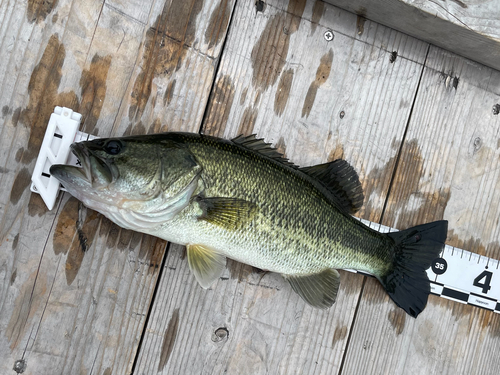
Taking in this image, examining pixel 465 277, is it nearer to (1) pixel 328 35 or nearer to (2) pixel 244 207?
(2) pixel 244 207

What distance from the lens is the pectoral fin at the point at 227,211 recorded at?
184cm

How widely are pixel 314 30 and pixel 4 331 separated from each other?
97.9 inches

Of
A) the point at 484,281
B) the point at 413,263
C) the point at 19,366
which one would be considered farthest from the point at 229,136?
the point at 484,281

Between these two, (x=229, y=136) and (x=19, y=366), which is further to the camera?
(x=229, y=136)

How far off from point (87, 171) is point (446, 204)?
219 centimetres

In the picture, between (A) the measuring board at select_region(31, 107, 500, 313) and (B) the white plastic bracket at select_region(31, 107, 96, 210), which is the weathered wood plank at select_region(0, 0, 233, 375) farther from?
(A) the measuring board at select_region(31, 107, 500, 313)

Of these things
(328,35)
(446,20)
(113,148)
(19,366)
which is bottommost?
(19,366)

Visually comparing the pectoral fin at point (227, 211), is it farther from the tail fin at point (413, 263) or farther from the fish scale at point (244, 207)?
the tail fin at point (413, 263)

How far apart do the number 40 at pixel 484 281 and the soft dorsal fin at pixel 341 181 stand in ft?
3.29

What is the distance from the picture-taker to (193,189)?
1.84 metres

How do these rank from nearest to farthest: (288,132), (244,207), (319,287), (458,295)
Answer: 1. (244,207)
2. (319,287)
3. (288,132)
4. (458,295)

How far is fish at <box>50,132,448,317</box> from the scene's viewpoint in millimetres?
1797

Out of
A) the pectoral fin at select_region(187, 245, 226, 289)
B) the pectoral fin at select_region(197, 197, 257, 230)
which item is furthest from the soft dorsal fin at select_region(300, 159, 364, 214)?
the pectoral fin at select_region(187, 245, 226, 289)

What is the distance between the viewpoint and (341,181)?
2189 mm
